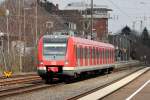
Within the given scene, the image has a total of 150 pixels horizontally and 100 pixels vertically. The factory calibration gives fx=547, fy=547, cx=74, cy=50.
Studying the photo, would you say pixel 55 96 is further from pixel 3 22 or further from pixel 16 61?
pixel 3 22

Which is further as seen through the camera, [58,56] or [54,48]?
[54,48]

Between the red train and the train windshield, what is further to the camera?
the train windshield

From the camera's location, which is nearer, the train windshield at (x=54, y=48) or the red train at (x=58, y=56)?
the red train at (x=58, y=56)

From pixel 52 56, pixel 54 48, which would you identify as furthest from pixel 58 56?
pixel 54 48

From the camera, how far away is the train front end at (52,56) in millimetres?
33188

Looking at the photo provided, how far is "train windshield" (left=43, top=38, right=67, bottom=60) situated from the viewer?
33.5m

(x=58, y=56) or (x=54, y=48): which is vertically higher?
(x=54, y=48)

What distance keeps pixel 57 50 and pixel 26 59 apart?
68.6 ft

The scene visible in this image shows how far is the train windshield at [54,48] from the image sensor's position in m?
33.5

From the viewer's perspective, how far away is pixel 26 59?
→ 54.2 meters

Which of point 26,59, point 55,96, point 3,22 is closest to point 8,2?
point 3,22

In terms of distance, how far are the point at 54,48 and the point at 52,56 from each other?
0.59 metres

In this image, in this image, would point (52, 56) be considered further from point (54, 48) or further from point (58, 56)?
point (54, 48)

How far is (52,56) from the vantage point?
110ft
